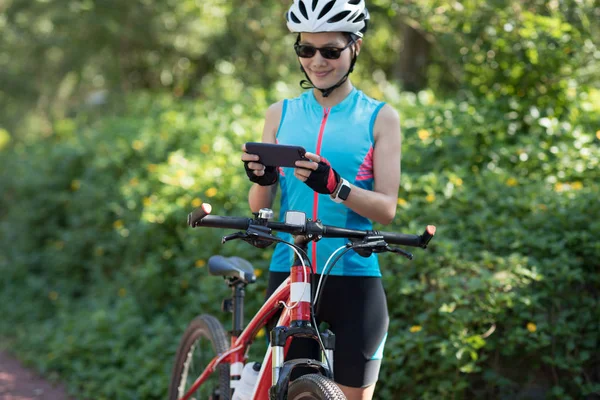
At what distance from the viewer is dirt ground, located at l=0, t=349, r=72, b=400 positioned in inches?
235

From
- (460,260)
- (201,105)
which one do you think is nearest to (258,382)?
(460,260)

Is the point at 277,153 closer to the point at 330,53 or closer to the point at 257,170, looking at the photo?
the point at 257,170

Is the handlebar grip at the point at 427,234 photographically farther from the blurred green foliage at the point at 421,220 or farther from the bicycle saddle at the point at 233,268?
the blurred green foliage at the point at 421,220

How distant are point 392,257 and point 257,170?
2105mm

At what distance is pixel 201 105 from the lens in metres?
9.37

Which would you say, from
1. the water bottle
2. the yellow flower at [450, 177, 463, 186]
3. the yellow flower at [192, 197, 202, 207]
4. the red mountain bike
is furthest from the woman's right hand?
the yellow flower at [192, 197, 202, 207]

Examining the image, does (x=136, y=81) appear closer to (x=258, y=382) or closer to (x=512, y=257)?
(x=512, y=257)

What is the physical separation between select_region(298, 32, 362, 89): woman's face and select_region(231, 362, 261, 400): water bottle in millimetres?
1177

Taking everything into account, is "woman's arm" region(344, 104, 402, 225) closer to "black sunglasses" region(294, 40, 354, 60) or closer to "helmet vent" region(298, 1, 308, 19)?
"black sunglasses" region(294, 40, 354, 60)

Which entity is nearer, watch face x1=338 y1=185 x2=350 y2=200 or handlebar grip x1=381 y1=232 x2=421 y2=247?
watch face x1=338 y1=185 x2=350 y2=200

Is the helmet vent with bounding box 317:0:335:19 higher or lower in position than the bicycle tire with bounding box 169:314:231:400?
higher

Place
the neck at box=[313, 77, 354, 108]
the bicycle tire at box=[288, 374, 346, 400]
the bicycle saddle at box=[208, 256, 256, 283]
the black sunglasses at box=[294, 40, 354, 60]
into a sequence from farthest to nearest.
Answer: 1. the bicycle saddle at box=[208, 256, 256, 283]
2. the neck at box=[313, 77, 354, 108]
3. the black sunglasses at box=[294, 40, 354, 60]
4. the bicycle tire at box=[288, 374, 346, 400]

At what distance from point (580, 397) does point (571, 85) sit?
8.94 feet

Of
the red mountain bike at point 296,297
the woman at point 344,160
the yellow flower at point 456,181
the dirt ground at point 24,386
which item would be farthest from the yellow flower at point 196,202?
the woman at point 344,160
